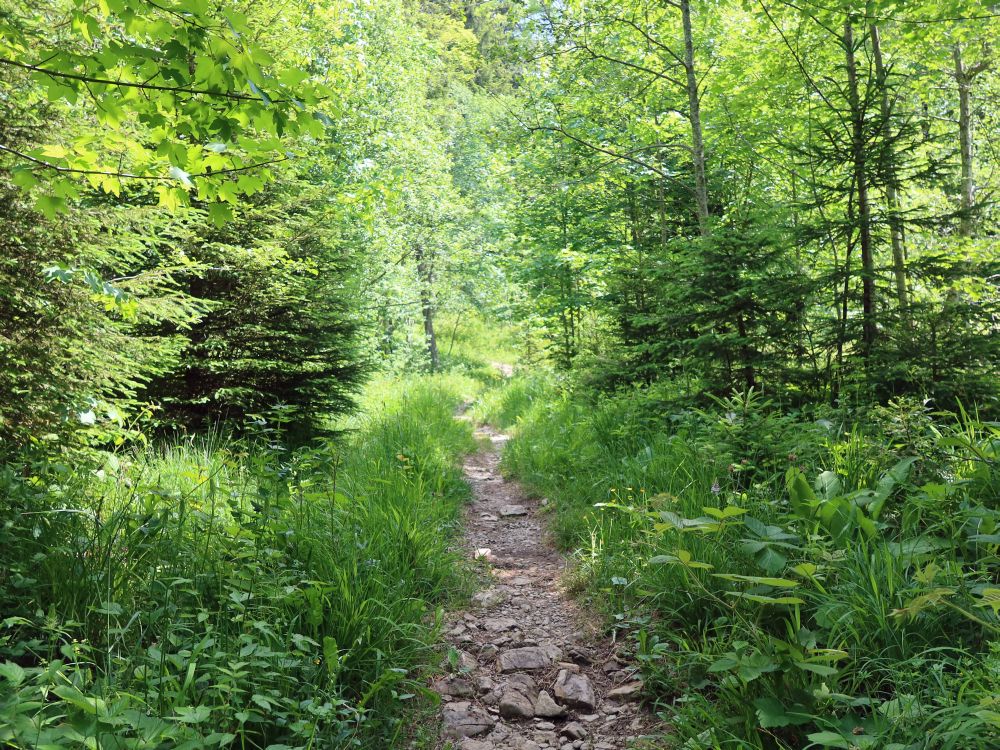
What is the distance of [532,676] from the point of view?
3.29 metres

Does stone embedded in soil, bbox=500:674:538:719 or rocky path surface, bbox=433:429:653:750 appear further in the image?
stone embedded in soil, bbox=500:674:538:719

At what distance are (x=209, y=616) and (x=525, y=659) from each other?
5.71ft

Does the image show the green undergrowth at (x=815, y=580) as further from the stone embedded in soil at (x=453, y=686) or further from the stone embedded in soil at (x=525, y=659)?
the stone embedded in soil at (x=453, y=686)

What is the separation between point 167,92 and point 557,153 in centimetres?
774

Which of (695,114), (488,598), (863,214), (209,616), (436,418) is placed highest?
(695,114)

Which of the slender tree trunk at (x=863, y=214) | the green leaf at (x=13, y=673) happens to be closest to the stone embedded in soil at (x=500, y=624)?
the green leaf at (x=13, y=673)

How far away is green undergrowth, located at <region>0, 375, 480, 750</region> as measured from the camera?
2082 mm

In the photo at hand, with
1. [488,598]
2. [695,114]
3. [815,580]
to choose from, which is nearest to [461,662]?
[488,598]

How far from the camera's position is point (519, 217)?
1423 cm

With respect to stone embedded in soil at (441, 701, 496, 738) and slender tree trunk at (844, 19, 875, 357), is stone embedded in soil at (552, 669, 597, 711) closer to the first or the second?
stone embedded in soil at (441, 701, 496, 738)

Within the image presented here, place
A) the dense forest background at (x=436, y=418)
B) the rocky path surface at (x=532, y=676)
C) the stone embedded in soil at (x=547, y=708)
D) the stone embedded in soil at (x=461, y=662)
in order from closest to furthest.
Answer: the dense forest background at (x=436, y=418) → the rocky path surface at (x=532, y=676) → the stone embedded in soil at (x=547, y=708) → the stone embedded in soil at (x=461, y=662)

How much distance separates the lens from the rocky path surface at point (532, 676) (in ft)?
9.21

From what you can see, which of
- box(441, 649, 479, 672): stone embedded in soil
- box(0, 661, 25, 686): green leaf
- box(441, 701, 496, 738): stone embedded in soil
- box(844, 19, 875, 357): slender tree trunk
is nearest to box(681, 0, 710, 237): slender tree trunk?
box(844, 19, 875, 357): slender tree trunk

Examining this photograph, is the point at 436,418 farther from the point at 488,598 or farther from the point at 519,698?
the point at 519,698
